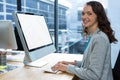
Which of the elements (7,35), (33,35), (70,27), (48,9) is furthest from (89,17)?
(48,9)

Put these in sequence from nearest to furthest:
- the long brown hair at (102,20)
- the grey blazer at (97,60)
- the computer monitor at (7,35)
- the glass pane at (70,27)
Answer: the grey blazer at (97,60)
the long brown hair at (102,20)
the computer monitor at (7,35)
the glass pane at (70,27)

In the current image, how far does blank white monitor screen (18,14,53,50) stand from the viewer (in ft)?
5.11

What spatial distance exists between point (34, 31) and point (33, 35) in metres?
0.05

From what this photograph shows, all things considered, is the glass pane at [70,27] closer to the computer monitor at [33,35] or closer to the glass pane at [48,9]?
the glass pane at [48,9]

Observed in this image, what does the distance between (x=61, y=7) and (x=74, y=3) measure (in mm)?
269

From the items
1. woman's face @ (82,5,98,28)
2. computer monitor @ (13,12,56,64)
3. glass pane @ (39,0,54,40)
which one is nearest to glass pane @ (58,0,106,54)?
glass pane @ (39,0,54,40)

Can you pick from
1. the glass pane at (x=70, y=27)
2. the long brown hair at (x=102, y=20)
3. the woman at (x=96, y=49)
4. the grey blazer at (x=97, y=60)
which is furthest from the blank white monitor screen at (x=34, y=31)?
the glass pane at (x=70, y=27)

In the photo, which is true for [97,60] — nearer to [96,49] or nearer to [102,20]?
[96,49]

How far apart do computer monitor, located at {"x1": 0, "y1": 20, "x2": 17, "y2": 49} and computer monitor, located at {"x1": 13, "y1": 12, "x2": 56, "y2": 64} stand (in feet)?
1.05

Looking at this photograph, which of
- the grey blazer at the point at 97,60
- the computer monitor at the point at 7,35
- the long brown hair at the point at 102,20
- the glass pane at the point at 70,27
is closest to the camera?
the grey blazer at the point at 97,60

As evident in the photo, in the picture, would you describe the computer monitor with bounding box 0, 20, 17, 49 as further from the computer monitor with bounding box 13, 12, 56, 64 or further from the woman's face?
the woman's face

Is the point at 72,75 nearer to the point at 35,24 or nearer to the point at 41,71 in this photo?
the point at 41,71

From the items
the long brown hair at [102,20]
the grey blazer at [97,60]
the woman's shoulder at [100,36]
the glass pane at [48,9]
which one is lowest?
the grey blazer at [97,60]

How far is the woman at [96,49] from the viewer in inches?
53.1
